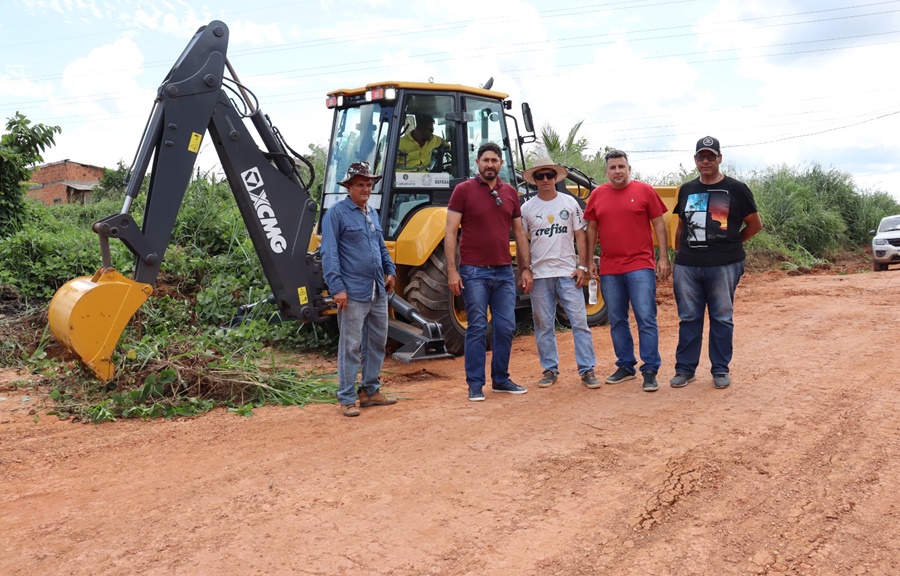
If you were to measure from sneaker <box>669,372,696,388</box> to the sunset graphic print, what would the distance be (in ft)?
3.26

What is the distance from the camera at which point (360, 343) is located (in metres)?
5.71

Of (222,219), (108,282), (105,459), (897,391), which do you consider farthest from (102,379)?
(897,391)

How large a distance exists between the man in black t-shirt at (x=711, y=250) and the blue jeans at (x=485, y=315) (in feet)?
4.17

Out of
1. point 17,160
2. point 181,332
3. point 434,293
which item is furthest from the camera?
point 17,160

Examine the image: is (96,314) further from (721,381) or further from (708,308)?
(721,381)

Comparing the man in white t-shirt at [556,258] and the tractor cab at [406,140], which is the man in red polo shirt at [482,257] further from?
the tractor cab at [406,140]

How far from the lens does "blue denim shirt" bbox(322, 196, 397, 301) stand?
215 inches

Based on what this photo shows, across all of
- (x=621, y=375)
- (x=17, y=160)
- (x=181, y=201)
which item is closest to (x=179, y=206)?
(x=181, y=201)

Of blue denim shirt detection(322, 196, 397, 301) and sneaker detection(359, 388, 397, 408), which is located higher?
blue denim shirt detection(322, 196, 397, 301)

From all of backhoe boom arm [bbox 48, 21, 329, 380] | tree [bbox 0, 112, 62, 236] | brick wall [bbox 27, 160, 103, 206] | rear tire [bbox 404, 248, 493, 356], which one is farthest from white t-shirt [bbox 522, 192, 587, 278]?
brick wall [bbox 27, 160, 103, 206]

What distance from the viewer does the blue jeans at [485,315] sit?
19.2 ft

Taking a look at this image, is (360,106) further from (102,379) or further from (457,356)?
(102,379)

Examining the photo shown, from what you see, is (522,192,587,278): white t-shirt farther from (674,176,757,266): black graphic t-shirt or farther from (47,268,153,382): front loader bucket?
(47,268,153,382): front loader bucket

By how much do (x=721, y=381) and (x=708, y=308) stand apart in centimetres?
54
